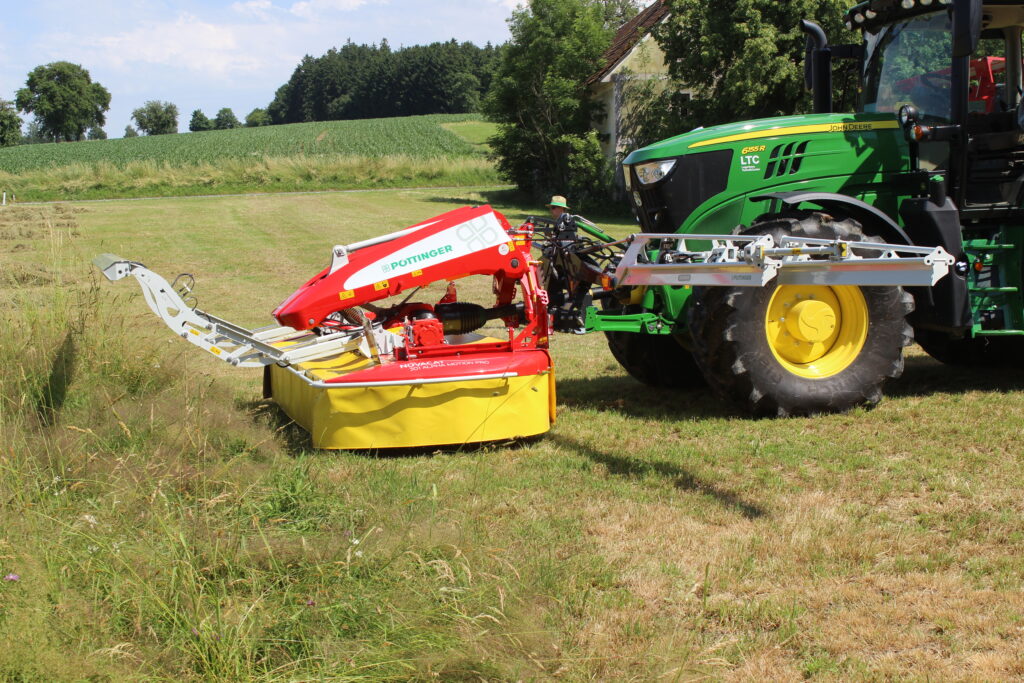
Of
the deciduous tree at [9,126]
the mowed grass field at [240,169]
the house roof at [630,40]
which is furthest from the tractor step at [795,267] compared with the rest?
the deciduous tree at [9,126]

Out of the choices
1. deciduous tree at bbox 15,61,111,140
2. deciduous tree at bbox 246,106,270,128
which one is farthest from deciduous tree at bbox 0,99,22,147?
deciduous tree at bbox 246,106,270,128

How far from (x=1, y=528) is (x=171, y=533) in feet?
2.04

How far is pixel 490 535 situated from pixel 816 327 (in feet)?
9.37

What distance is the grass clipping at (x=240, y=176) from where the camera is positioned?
30.5m

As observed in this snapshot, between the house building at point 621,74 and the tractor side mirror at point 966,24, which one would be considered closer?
the tractor side mirror at point 966,24

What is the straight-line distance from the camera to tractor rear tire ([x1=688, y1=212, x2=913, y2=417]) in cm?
571

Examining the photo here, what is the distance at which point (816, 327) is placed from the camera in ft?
19.6

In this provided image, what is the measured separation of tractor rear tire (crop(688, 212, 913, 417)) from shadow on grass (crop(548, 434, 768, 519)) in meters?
0.90

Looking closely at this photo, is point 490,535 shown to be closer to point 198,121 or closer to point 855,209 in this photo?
point 855,209

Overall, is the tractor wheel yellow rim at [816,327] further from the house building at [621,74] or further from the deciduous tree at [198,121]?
the deciduous tree at [198,121]

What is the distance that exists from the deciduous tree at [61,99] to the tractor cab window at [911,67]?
312 feet

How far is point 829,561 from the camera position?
3.91 m

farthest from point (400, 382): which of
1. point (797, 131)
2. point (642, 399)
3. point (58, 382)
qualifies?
point (797, 131)

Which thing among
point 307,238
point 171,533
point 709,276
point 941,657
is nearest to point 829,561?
point 941,657
